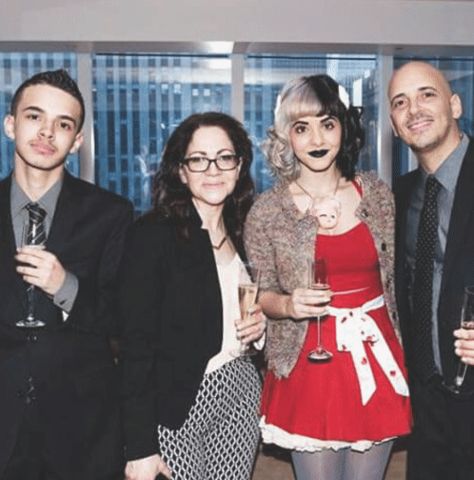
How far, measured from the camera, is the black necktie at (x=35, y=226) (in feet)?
7.50

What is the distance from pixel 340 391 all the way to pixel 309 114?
3.05 ft

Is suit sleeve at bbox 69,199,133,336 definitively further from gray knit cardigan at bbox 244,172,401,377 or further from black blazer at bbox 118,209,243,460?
gray knit cardigan at bbox 244,172,401,377

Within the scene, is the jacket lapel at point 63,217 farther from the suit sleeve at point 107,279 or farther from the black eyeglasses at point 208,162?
the black eyeglasses at point 208,162

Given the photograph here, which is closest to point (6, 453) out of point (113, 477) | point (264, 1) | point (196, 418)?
point (113, 477)

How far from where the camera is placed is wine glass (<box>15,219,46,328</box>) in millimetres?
2281

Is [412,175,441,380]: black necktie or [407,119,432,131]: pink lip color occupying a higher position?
[407,119,432,131]: pink lip color

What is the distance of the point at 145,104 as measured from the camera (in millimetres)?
10195

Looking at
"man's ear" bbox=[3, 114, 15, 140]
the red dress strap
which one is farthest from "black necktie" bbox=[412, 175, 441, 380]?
"man's ear" bbox=[3, 114, 15, 140]

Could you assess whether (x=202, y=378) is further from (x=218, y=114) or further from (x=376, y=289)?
(x=218, y=114)

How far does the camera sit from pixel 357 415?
2525 mm

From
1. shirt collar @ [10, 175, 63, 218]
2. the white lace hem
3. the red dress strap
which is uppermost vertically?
the red dress strap

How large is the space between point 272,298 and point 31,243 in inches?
32.1

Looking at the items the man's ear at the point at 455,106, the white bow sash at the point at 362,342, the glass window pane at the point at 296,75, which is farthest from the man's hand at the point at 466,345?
the glass window pane at the point at 296,75

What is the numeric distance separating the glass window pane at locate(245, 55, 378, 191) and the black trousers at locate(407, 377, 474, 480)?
724cm
